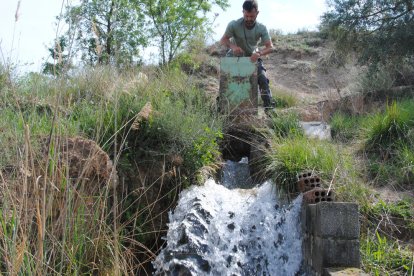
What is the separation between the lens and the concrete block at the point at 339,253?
12.9 ft

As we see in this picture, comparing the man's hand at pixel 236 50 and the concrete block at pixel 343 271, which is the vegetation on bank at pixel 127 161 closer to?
the concrete block at pixel 343 271

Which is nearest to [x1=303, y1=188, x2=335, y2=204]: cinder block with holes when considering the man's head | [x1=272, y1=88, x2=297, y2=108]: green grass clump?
the man's head

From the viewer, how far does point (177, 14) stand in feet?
42.9

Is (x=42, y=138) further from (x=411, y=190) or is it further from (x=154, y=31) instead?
(x=154, y=31)

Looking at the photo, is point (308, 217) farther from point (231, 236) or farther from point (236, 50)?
point (236, 50)

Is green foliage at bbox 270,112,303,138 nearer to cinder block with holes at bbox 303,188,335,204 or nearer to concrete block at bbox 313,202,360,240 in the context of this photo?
cinder block with holes at bbox 303,188,335,204

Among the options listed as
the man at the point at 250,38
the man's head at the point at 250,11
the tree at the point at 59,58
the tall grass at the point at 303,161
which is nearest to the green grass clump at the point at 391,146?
the tall grass at the point at 303,161

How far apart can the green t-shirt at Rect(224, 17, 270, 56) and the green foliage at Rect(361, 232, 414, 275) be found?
11.6 ft

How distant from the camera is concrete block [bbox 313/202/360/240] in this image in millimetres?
3982

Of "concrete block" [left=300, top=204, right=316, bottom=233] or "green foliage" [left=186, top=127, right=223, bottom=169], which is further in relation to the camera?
"green foliage" [left=186, top=127, right=223, bottom=169]

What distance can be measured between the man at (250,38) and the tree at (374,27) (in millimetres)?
3496

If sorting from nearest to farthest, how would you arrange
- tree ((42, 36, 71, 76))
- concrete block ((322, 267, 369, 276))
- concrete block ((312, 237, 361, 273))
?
tree ((42, 36, 71, 76)) < concrete block ((322, 267, 369, 276)) < concrete block ((312, 237, 361, 273))

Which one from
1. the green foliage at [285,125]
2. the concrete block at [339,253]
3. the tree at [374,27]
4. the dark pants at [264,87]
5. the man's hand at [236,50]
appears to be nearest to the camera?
the concrete block at [339,253]

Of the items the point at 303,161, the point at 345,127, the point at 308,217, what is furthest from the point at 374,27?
the point at 308,217
